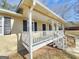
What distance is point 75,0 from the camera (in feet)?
278

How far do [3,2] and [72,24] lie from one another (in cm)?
2891

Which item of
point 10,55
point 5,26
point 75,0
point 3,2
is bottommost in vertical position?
point 10,55

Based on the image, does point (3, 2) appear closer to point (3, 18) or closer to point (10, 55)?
point (3, 18)

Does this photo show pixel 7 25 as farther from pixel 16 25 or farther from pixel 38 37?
pixel 38 37

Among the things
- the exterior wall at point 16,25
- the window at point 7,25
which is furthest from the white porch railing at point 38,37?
the window at point 7,25

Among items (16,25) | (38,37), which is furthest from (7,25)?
(38,37)

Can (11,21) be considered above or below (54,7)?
below

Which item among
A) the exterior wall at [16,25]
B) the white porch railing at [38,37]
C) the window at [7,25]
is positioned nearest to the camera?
the white porch railing at [38,37]

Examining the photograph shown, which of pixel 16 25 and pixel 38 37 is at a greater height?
pixel 16 25

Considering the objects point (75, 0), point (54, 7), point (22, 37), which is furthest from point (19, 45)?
point (75, 0)

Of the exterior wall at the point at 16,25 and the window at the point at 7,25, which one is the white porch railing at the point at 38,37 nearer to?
the exterior wall at the point at 16,25

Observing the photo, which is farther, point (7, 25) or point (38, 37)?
point (7, 25)

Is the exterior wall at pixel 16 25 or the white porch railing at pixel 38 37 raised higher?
the exterior wall at pixel 16 25

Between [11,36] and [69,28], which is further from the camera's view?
[69,28]
